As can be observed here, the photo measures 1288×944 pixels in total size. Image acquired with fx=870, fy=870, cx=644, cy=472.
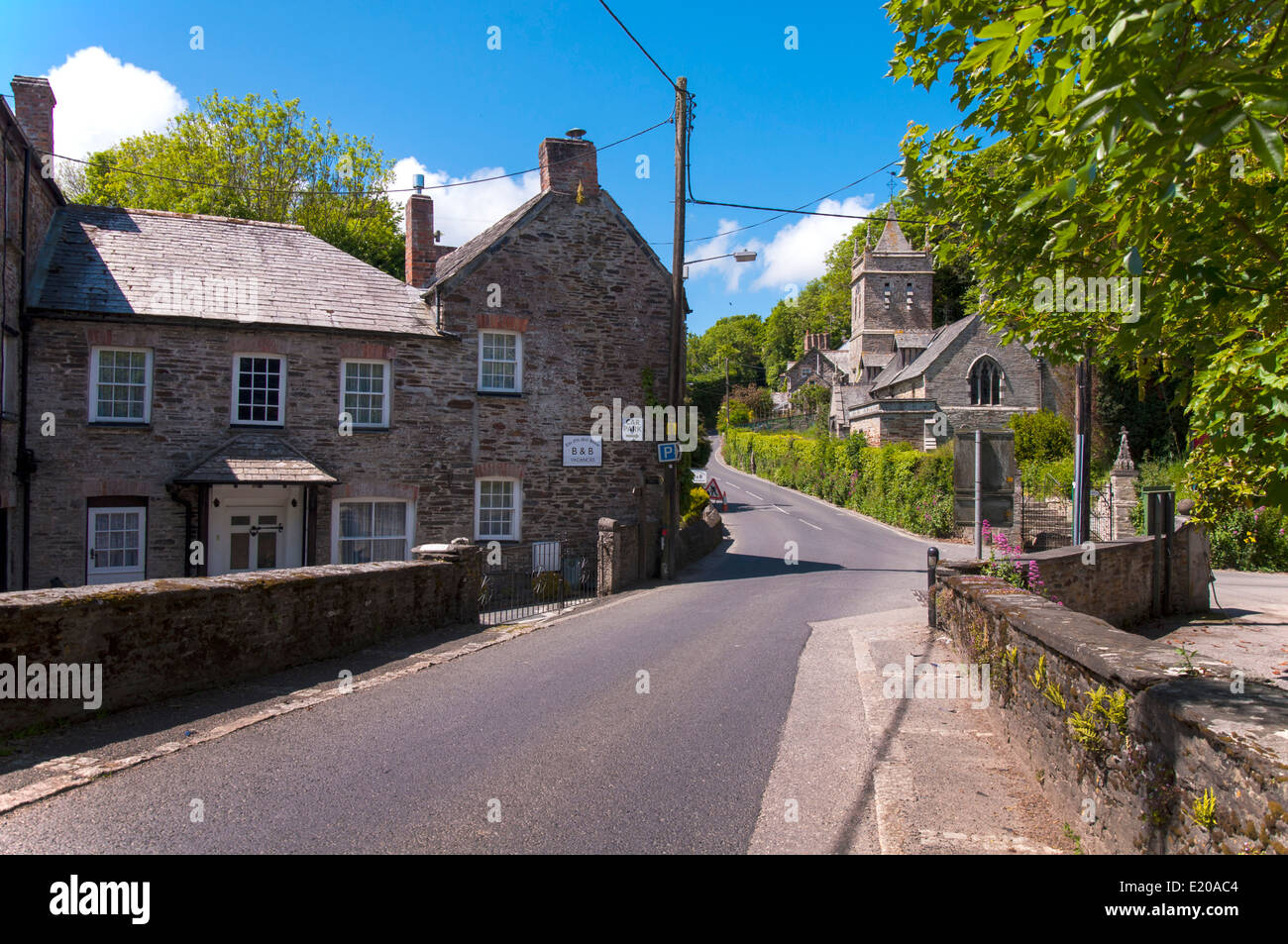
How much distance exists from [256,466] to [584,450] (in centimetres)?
736

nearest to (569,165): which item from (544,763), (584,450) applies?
(584,450)

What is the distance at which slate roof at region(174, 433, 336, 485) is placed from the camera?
1744cm

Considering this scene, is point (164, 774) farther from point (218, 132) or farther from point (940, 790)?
point (218, 132)

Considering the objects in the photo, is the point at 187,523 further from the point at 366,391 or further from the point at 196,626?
the point at 196,626

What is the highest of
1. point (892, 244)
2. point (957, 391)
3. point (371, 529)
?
point (892, 244)

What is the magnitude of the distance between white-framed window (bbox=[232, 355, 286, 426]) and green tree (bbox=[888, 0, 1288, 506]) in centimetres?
1438

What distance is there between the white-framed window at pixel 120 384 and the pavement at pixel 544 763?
1026cm

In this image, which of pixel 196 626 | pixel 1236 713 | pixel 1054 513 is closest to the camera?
pixel 1236 713

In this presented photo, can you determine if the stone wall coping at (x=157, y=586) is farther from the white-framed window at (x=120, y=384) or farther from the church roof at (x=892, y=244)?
the church roof at (x=892, y=244)

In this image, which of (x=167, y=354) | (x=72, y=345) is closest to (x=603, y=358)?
(x=167, y=354)

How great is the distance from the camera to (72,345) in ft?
56.6

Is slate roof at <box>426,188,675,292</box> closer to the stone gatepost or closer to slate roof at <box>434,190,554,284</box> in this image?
slate roof at <box>434,190,554,284</box>

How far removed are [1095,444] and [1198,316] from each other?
32368 mm

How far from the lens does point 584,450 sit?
69.9ft
